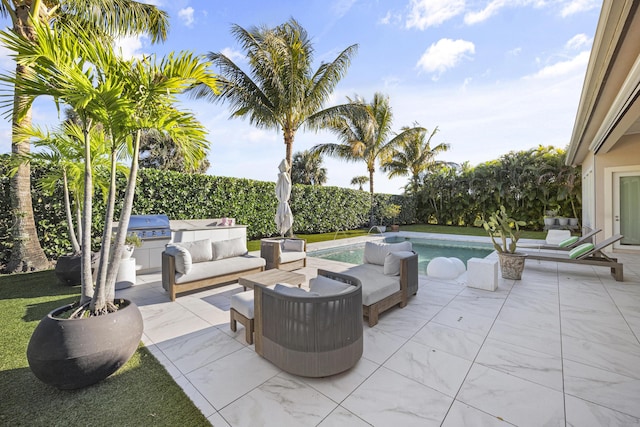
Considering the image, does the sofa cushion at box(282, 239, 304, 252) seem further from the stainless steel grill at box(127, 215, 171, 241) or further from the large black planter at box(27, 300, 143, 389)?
the large black planter at box(27, 300, 143, 389)

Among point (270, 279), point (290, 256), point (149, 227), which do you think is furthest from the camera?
point (290, 256)

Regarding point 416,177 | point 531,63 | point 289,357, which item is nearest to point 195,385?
point 289,357

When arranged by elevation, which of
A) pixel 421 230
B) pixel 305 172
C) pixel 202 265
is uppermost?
pixel 305 172

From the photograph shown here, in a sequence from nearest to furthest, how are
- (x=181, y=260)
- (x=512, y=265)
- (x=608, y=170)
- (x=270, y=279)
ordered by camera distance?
1. (x=270, y=279)
2. (x=181, y=260)
3. (x=512, y=265)
4. (x=608, y=170)

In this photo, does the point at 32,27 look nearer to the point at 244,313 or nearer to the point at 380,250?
the point at 244,313

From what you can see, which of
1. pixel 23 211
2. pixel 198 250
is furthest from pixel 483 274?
→ pixel 23 211

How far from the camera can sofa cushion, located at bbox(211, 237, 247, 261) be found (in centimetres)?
543

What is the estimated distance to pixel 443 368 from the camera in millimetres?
2564

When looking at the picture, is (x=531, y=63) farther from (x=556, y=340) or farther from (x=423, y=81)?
(x=556, y=340)

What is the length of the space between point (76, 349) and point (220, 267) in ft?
9.41

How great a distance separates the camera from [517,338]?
3.13 meters

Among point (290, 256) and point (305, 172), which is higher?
point (305, 172)

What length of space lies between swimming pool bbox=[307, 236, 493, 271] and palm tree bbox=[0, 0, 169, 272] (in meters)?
6.94

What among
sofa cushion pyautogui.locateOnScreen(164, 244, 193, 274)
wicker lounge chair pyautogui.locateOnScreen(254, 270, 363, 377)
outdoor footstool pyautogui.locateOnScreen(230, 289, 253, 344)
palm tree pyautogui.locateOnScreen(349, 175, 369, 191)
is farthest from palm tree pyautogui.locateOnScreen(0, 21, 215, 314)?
palm tree pyautogui.locateOnScreen(349, 175, 369, 191)
